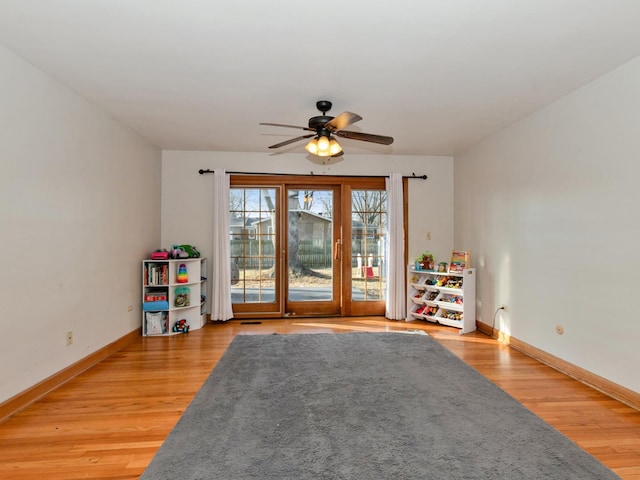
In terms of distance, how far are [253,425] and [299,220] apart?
3724mm

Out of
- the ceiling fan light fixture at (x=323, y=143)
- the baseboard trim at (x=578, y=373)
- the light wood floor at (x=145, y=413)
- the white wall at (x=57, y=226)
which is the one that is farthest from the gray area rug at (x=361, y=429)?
the ceiling fan light fixture at (x=323, y=143)

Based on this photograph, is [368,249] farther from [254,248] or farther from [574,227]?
[574,227]

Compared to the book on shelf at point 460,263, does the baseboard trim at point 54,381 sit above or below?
below

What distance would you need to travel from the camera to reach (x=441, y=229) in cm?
584

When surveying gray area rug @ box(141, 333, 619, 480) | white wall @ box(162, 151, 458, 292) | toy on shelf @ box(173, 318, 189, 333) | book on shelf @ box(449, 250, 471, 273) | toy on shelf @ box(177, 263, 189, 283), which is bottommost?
gray area rug @ box(141, 333, 619, 480)

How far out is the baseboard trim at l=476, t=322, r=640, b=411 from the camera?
2729 mm

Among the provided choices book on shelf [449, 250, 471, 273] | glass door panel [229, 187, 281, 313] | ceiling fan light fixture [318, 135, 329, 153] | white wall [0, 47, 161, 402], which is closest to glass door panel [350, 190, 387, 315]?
book on shelf [449, 250, 471, 273]

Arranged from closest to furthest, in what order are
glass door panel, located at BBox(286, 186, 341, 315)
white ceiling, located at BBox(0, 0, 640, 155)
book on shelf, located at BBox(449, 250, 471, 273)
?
white ceiling, located at BBox(0, 0, 640, 155)
book on shelf, located at BBox(449, 250, 471, 273)
glass door panel, located at BBox(286, 186, 341, 315)

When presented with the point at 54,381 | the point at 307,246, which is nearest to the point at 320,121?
the point at 307,246

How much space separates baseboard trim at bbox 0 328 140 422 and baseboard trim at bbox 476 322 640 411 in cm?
450

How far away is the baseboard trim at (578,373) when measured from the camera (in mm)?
2729

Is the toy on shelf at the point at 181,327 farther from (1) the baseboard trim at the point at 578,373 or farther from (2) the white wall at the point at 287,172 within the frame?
(1) the baseboard trim at the point at 578,373

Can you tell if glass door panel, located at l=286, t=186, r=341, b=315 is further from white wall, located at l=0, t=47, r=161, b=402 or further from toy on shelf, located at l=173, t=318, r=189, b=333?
white wall, located at l=0, t=47, r=161, b=402

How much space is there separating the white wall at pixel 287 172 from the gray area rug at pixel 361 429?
8.39 feet
